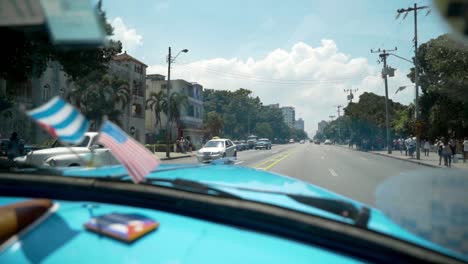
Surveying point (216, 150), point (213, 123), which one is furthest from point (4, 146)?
point (213, 123)

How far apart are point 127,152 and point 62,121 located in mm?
272

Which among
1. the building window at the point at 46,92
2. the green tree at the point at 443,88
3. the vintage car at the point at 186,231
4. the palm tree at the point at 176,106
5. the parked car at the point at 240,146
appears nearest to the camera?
the vintage car at the point at 186,231

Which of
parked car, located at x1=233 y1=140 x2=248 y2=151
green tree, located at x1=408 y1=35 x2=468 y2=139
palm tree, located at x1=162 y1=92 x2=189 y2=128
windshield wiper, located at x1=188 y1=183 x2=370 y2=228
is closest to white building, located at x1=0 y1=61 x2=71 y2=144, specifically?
windshield wiper, located at x1=188 y1=183 x2=370 y2=228

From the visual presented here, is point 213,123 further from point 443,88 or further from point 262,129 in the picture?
point 443,88

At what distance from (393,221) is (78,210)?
1.40 metres

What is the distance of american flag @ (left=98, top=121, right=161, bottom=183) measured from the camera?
145 cm

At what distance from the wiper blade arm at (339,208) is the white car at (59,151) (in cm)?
96

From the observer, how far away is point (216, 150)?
19.5m

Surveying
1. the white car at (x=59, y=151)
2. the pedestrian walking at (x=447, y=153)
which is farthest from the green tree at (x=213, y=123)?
the white car at (x=59, y=151)

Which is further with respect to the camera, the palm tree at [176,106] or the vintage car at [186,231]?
the palm tree at [176,106]

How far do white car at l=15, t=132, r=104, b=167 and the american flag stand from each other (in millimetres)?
71

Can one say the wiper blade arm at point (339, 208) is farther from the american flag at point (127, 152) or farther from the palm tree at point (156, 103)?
the palm tree at point (156, 103)

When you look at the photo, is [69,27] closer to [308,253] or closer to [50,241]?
[50,241]

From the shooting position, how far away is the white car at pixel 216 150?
17842 mm
